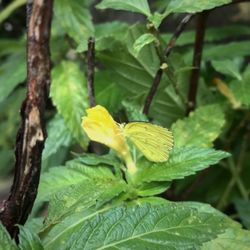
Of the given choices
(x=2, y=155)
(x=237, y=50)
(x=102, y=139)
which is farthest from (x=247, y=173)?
(x=2, y=155)

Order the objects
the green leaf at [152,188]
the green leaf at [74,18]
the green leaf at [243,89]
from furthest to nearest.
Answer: the green leaf at [74,18] < the green leaf at [243,89] < the green leaf at [152,188]

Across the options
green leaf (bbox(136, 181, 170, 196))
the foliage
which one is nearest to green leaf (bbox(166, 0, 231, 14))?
the foliage

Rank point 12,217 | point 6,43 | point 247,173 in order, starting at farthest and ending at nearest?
point 6,43 < point 247,173 < point 12,217

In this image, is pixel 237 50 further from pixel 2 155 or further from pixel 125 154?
pixel 2 155

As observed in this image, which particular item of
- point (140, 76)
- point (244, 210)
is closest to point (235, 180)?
point (244, 210)

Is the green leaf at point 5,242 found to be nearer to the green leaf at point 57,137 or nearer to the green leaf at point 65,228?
the green leaf at point 65,228

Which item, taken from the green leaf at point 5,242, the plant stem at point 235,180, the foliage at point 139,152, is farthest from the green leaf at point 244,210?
the green leaf at point 5,242
